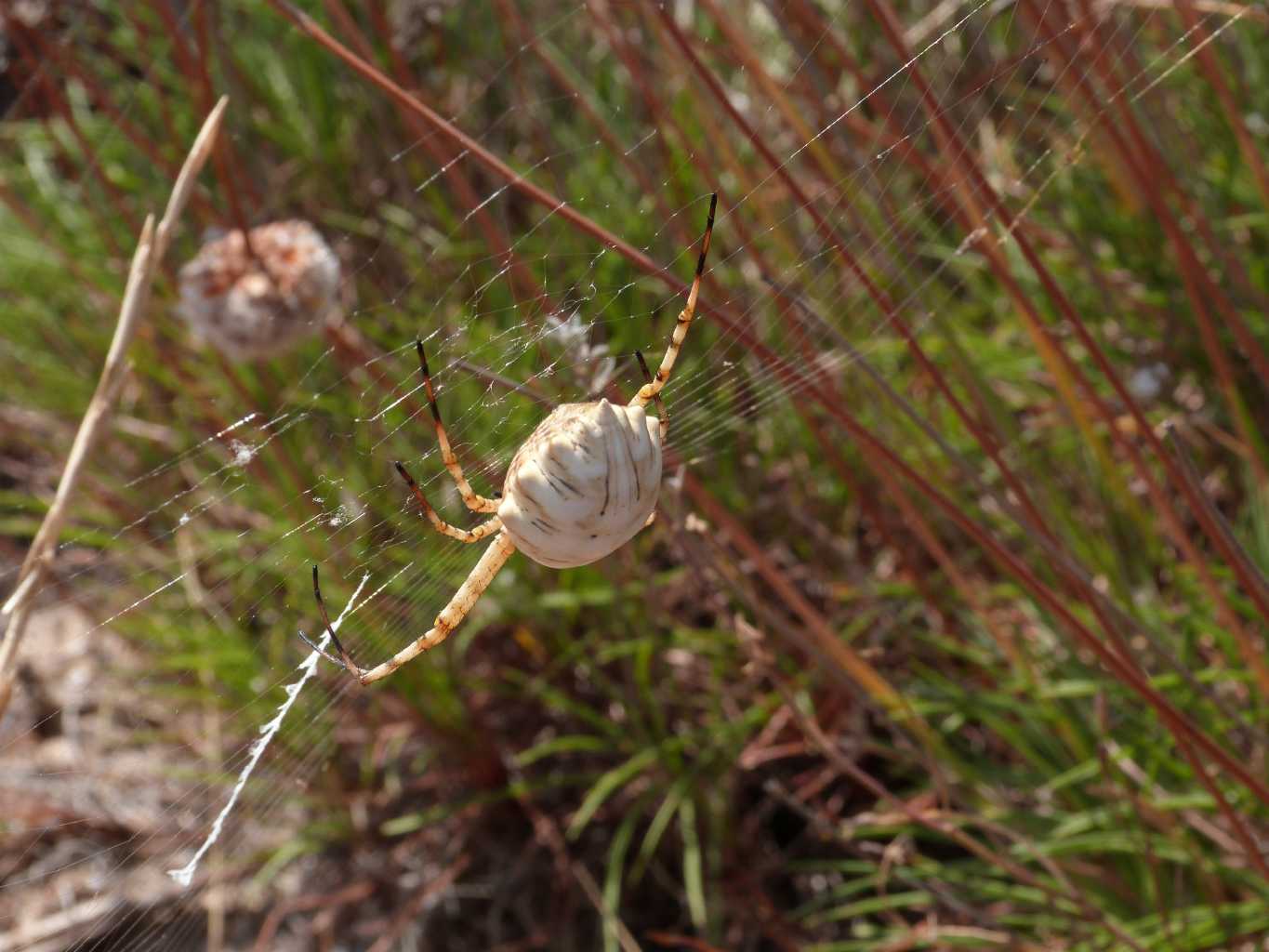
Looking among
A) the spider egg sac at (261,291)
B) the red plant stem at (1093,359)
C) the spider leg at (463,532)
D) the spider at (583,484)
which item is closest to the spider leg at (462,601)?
the spider leg at (463,532)

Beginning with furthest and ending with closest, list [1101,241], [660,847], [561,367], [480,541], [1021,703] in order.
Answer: [1101,241]
[660,847]
[1021,703]
[561,367]
[480,541]

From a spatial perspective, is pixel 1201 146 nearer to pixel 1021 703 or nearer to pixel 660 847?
pixel 1021 703

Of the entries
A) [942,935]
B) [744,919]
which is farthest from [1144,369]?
[744,919]

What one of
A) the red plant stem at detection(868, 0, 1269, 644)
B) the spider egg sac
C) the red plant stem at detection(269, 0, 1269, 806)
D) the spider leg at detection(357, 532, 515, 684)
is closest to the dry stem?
the red plant stem at detection(269, 0, 1269, 806)

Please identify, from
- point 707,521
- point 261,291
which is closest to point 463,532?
point 261,291

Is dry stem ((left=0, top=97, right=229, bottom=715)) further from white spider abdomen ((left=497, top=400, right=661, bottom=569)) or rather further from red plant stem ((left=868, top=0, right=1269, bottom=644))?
red plant stem ((left=868, top=0, right=1269, bottom=644))

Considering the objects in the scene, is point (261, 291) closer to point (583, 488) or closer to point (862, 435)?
point (862, 435)

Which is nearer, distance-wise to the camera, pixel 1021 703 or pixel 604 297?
pixel 1021 703
